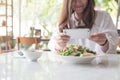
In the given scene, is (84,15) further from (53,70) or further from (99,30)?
(53,70)

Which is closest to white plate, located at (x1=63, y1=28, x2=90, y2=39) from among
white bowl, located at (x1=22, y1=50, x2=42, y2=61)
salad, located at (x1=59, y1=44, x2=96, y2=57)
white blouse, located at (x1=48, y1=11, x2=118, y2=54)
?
salad, located at (x1=59, y1=44, x2=96, y2=57)

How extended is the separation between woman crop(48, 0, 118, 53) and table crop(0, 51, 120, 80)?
0.31 meters

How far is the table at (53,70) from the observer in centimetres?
94

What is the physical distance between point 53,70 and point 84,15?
0.73 metres

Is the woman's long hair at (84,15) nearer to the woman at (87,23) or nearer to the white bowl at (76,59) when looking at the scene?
the woman at (87,23)

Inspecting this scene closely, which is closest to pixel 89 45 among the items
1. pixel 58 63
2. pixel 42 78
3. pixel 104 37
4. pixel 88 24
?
pixel 88 24

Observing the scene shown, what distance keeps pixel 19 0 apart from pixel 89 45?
535cm

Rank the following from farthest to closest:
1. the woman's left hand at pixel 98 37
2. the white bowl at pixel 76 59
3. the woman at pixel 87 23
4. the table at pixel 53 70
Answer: the woman at pixel 87 23 < the woman's left hand at pixel 98 37 < the white bowl at pixel 76 59 < the table at pixel 53 70

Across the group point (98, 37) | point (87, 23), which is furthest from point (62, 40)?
point (87, 23)

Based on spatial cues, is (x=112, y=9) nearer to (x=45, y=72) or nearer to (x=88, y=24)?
(x=88, y=24)

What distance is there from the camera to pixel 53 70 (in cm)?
108

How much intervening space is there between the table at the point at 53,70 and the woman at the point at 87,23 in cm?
31

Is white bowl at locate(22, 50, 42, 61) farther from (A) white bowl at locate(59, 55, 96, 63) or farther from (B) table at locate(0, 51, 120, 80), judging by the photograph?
(A) white bowl at locate(59, 55, 96, 63)

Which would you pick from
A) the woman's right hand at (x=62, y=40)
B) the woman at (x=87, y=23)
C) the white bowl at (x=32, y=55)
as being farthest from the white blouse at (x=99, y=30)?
the white bowl at (x=32, y=55)
